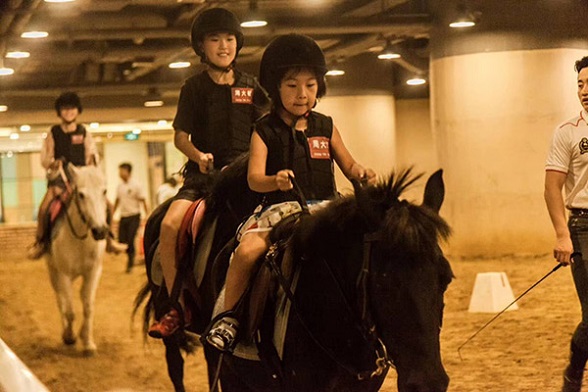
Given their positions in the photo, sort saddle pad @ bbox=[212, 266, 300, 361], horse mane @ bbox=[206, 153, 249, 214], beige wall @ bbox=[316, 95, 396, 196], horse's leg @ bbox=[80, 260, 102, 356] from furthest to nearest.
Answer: beige wall @ bbox=[316, 95, 396, 196] → horse's leg @ bbox=[80, 260, 102, 356] → horse mane @ bbox=[206, 153, 249, 214] → saddle pad @ bbox=[212, 266, 300, 361]

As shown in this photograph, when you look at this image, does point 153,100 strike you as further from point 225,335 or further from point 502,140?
point 225,335

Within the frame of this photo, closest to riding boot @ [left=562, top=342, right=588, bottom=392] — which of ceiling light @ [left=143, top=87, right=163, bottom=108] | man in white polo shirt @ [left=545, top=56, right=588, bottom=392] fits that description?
man in white polo shirt @ [left=545, top=56, right=588, bottom=392]

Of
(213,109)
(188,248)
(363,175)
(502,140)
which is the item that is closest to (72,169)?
(213,109)

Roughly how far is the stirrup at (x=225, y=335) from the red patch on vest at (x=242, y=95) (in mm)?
2001

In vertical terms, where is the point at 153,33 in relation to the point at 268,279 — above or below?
above

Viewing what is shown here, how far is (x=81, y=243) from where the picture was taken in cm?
1264

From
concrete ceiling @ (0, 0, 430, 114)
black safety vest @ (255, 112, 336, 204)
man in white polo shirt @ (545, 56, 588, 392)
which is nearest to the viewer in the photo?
black safety vest @ (255, 112, 336, 204)

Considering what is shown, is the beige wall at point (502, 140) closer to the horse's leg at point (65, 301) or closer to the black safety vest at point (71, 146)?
the black safety vest at point (71, 146)

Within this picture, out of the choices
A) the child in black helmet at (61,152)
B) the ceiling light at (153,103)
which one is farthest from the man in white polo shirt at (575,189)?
the ceiling light at (153,103)

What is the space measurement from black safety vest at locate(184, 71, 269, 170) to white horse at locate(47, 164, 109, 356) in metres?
5.35

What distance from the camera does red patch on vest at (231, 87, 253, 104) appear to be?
23.5ft

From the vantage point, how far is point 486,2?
832 inches

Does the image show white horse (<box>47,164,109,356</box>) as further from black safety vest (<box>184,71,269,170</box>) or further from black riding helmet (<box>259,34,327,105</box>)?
black riding helmet (<box>259,34,327,105</box>)

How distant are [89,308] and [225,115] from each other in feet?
19.5
